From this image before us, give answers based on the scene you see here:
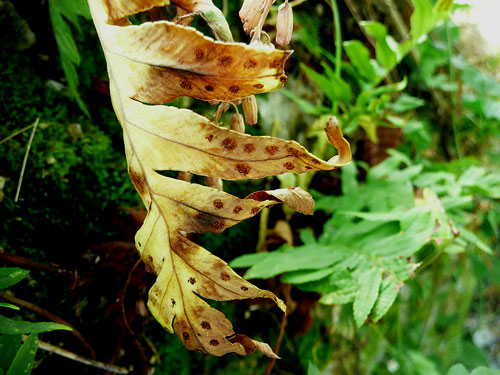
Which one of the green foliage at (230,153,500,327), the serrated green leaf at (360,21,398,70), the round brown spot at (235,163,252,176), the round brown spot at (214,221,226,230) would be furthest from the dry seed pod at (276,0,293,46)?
the serrated green leaf at (360,21,398,70)

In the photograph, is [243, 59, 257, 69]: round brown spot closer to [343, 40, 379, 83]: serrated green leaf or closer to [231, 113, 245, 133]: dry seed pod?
[231, 113, 245, 133]: dry seed pod

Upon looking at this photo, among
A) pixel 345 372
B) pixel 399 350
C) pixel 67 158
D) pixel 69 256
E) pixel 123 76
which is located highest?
pixel 123 76

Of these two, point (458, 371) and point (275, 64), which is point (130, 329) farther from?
point (458, 371)

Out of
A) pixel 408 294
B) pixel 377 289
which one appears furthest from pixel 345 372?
pixel 377 289

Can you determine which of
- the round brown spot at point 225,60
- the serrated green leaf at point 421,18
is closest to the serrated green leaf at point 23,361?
the round brown spot at point 225,60

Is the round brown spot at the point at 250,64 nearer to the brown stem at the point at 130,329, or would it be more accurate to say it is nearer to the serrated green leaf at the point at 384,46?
the brown stem at the point at 130,329

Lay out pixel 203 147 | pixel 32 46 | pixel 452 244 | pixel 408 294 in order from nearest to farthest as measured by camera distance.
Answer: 1. pixel 203 147
2. pixel 32 46
3. pixel 452 244
4. pixel 408 294

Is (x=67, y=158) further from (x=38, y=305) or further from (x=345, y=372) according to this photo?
(x=345, y=372)
